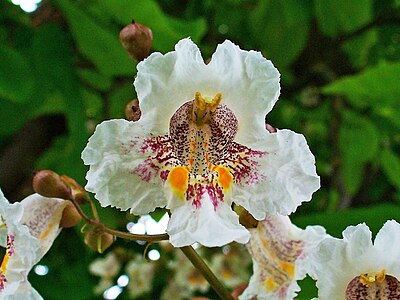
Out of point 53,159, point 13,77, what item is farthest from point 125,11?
point 53,159

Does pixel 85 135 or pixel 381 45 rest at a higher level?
pixel 85 135

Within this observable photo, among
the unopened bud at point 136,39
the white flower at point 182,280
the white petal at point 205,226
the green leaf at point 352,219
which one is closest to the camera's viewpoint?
the white petal at point 205,226

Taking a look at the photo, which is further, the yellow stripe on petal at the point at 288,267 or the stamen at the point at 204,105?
the yellow stripe on petal at the point at 288,267

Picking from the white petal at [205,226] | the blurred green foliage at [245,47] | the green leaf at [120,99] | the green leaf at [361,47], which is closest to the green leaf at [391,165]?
the blurred green foliage at [245,47]

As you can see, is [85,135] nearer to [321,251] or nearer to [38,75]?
[38,75]

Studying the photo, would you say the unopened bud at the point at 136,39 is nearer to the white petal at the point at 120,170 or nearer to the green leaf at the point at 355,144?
the white petal at the point at 120,170

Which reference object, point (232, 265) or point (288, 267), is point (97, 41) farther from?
point (232, 265)
